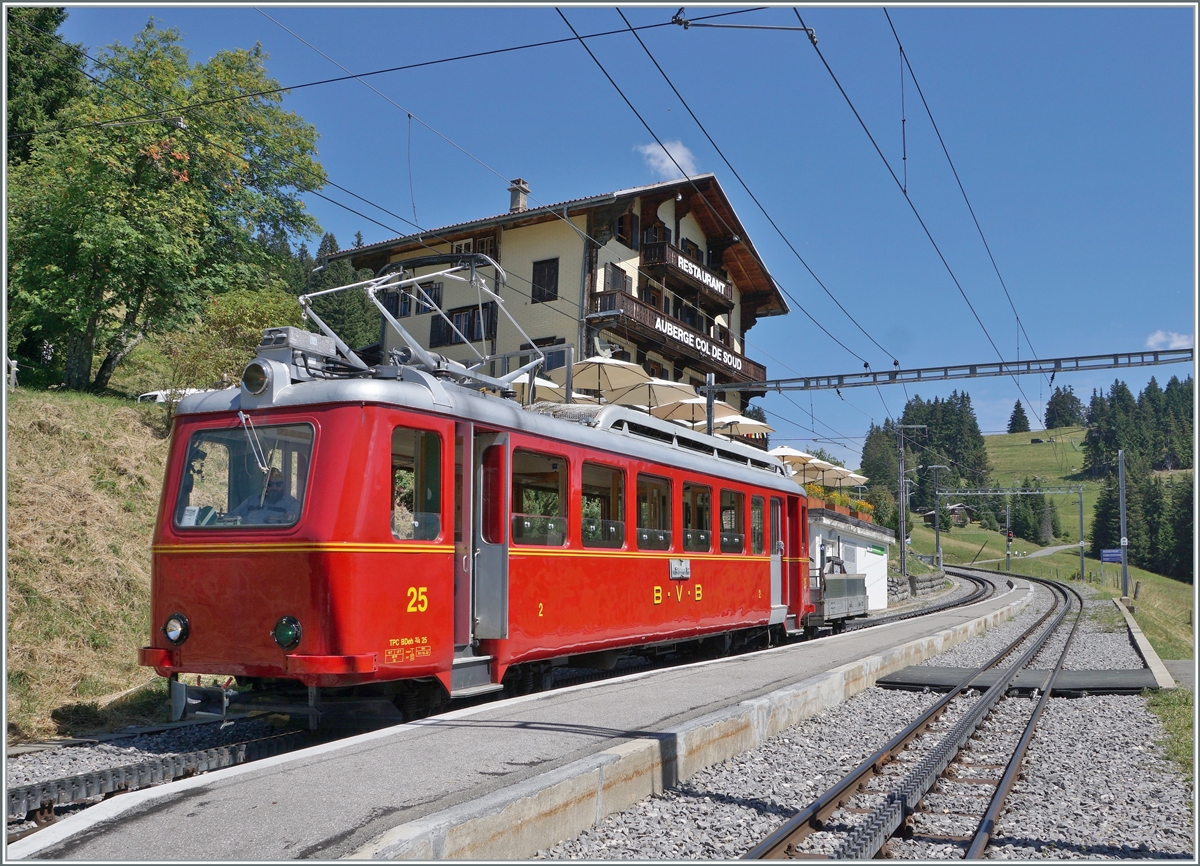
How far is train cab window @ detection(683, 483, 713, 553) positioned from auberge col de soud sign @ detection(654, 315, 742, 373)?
20.8 m

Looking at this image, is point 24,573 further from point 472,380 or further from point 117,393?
point 117,393

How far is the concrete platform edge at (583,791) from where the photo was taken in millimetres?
4477

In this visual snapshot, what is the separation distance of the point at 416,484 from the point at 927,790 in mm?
4577

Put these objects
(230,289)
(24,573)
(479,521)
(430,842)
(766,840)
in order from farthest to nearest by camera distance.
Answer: (230,289)
(24,573)
(479,521)
(766,840)
(430,842)

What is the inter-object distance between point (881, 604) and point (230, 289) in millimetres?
25358

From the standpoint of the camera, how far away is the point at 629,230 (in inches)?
1368

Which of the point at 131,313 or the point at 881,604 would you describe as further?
the point at 881,604

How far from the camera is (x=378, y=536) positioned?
7684 mm

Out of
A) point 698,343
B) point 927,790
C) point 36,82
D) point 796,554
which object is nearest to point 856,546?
point 698,343

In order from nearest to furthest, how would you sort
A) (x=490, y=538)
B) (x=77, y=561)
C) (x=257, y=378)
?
(x=257, y=378) → (x=490, y=538) → (x=77, y=561)

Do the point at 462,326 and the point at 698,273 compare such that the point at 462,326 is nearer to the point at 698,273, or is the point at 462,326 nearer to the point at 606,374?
the point at 698,273

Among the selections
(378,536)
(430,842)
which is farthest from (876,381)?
(430,842)

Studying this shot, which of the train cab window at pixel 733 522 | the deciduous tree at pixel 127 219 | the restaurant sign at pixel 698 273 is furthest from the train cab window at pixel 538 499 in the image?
the restaurant sign at pixel 698 273

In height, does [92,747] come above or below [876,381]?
below
